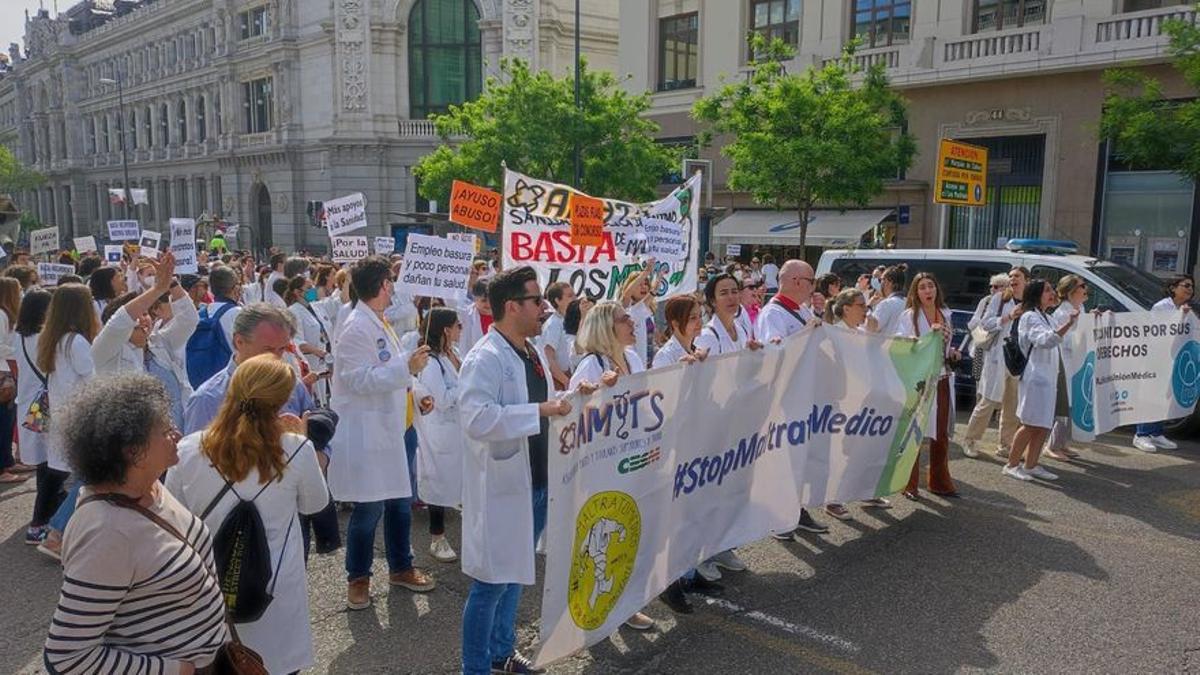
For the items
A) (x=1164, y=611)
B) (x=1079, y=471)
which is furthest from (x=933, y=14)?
(x=1164, y=611)

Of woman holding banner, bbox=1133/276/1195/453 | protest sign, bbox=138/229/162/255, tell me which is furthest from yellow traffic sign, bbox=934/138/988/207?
protest sign, bbox=138/229/162/255

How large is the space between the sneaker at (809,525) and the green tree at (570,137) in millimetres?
19394

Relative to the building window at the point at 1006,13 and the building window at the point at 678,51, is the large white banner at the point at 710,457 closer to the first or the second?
the building window at the point at 1006,13

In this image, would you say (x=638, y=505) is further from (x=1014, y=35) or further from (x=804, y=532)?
(x=1014, y=35)

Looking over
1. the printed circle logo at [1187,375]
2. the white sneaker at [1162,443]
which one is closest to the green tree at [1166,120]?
the printed circle logo at [1187,375]

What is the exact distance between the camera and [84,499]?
7.98 feet

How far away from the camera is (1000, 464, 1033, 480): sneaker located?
26.2 ft

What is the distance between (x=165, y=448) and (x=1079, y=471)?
8182 millimetres

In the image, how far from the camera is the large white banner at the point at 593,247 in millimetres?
8273

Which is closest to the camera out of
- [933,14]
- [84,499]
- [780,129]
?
[84,499]

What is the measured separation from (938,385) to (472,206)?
6.04 meters

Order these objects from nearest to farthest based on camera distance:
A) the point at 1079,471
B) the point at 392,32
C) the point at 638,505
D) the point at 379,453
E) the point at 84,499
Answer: the point at 84,499 → the point at 638,505 → the point at 379,453 → the point at 1079,471 → the point at 392,32

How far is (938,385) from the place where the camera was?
24.3ft

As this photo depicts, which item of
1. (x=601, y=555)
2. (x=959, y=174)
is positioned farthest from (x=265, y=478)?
(x=959, y=174)
